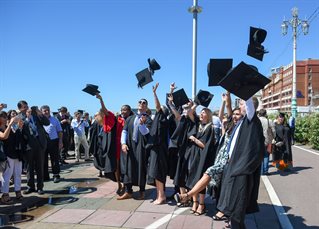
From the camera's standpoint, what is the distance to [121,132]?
7.07 meters

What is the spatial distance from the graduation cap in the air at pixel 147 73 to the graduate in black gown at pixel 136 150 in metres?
0.42

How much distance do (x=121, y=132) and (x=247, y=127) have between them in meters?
3.74

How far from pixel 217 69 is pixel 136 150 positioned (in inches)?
102

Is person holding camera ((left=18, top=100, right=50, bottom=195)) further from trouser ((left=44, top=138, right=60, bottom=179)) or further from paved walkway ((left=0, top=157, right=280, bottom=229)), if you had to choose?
trouser ((left=44, top=138, right=60, bottom=179))

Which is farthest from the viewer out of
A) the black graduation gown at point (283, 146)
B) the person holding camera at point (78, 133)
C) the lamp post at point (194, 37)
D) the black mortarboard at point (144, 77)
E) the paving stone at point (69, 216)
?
the person holding camera at point (78, 133)

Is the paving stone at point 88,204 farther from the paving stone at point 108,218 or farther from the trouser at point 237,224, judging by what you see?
the trouser at point 237,224

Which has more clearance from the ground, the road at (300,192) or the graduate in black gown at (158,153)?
the graduate in black gown at (158,153)

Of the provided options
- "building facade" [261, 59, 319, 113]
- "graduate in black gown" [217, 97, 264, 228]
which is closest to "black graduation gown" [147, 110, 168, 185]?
"graduate in black gown" [217, 97, 264, 228]

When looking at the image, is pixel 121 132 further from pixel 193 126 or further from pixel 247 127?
pixel 247 127

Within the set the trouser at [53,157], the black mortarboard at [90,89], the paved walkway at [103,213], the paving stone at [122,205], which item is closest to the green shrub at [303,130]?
the paved walkway at [103,213]

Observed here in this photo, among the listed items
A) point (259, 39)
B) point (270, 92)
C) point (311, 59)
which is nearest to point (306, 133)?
point (259, 39)

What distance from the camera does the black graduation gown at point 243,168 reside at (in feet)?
12.5

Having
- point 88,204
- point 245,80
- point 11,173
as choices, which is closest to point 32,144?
point 11,173

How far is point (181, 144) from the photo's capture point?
598 cm
